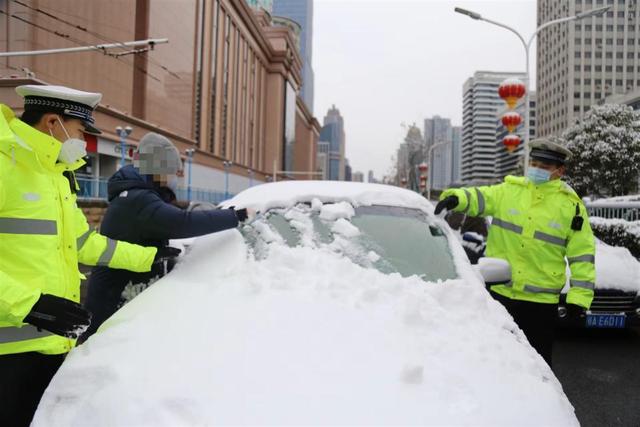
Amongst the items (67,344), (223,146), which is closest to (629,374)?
(67,344)

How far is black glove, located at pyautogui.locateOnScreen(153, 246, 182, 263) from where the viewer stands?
266 centimetres

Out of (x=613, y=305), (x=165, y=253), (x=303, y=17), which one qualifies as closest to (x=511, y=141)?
(x=613, y=305)

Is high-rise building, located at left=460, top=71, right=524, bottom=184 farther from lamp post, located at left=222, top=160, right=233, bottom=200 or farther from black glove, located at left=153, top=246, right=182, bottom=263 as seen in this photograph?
black glove, located at left=153, top=246, right=182, bottom=263

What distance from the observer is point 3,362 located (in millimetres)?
1868

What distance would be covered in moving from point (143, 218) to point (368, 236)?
4.14 feet

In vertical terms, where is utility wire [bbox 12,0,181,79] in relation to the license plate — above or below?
above

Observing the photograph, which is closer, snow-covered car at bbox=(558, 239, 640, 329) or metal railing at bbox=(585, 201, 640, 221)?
snow-covered car at bbox=(558, 239, 640, 329)

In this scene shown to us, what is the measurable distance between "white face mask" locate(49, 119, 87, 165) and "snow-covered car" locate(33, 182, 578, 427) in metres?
0.70

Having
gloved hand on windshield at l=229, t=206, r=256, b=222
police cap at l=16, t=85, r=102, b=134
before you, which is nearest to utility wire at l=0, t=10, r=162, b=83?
gloved hand on windshield at l=229, t=206, r=256, b=222

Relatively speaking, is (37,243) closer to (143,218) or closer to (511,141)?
(143,218)

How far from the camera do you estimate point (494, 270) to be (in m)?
2.92

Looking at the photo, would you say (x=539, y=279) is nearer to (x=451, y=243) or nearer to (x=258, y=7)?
(x=451, y=243)

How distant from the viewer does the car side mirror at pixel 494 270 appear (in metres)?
2.90

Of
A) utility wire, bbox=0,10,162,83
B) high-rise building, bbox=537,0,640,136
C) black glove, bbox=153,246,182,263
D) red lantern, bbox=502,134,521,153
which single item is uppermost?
high-rise building, bbox=537,0,640,136
